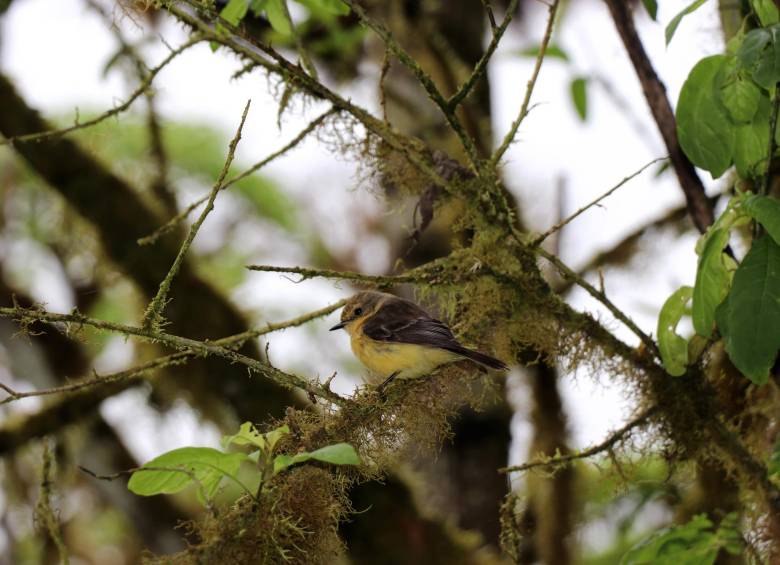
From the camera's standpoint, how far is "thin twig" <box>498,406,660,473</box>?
101 inches

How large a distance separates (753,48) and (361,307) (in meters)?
2.25

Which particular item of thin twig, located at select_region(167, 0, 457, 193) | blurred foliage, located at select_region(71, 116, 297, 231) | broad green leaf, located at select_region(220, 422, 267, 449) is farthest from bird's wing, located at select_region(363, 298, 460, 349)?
blurred foliage, located at select_region(71, 116, 297, 231)

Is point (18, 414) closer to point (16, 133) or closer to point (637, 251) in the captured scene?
point (16, 133)

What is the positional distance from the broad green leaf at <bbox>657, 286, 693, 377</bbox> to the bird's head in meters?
1.56

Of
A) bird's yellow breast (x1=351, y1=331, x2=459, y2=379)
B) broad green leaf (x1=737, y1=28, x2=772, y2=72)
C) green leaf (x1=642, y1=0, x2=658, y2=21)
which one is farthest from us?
bird's yellow breast (x1=351, y1=331, x2=459, y2=379)

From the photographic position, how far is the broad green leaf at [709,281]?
7.39 ft

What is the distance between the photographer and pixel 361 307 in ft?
13.0

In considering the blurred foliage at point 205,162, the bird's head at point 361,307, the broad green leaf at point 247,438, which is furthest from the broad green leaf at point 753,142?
the blurred foliage at point 205,162

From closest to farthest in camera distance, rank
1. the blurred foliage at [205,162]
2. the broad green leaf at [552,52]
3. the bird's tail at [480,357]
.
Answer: the bird's tail at [480,357]
the broad green leaf at [552,52]
the blurred foliage at [205,162]

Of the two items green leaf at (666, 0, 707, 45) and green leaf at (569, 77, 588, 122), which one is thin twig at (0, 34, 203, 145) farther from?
green leaf at (569, 77, 588, 122)

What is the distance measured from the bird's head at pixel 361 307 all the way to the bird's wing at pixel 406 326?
6 cm

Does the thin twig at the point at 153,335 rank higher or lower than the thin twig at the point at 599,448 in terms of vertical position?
lower

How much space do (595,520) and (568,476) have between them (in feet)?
1.29

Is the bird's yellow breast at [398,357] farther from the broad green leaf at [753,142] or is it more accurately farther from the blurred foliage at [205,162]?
the blurred foliage at [205,162]
